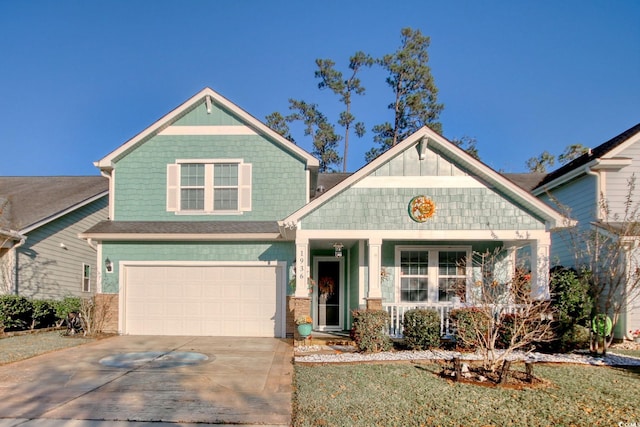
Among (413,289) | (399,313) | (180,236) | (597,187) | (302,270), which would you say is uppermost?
(597,187)

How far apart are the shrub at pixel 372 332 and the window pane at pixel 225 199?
5.94 m

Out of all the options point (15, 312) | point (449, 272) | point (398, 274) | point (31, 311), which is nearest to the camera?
point (398, 274)

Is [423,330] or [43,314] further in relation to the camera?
[43,314]

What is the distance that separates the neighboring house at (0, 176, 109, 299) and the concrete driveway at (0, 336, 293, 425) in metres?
5.35

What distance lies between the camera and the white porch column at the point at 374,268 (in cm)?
Answer: 1212

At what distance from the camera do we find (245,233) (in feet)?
46.6

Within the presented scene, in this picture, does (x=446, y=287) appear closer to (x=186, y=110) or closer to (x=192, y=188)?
(x=192, y=188)

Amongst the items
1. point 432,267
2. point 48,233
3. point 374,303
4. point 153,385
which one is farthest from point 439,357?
point 48,233

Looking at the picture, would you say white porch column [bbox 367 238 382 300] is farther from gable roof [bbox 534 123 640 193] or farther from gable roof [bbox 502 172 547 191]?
gable roof [bbox 502 172 547 191]

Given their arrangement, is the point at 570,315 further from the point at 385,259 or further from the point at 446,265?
the point at 385,259

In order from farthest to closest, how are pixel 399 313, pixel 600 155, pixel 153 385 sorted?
1. pixel 600 155
2. pixel 399 313
3. pixel 153 385

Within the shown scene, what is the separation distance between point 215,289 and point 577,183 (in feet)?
37.0

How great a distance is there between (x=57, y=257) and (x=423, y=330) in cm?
1271

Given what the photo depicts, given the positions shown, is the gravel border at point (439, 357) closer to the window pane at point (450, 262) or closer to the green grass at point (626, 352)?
the green grass at point (626, 352)
